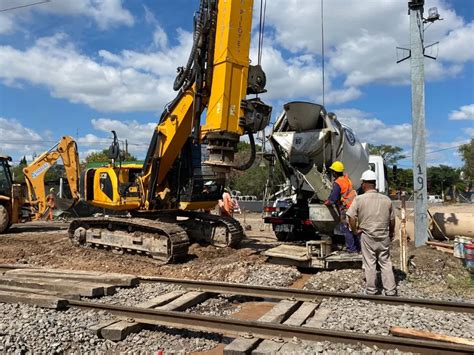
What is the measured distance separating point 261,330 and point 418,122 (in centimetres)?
719

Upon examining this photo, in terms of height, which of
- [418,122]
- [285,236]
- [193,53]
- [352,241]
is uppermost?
[193,53]

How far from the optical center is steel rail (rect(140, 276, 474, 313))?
5875 mm

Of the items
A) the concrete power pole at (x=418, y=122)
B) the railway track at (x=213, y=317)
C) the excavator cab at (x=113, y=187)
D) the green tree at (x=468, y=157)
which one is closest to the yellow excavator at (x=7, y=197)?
the excavator cab at (x=113, y=187)

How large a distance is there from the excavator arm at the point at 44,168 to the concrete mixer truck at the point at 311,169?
295 inches

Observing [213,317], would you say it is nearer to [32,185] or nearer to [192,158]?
[192,158]

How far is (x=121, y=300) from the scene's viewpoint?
6.57 metres

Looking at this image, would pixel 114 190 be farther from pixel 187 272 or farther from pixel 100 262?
pixel 187 272

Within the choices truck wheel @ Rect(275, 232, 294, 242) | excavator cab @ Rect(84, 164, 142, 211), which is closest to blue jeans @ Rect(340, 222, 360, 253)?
truck wheel @ Rect(275, 232, 294, 242)

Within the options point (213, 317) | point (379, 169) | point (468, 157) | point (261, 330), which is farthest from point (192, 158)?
point (468, 157)

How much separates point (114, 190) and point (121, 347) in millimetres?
6595

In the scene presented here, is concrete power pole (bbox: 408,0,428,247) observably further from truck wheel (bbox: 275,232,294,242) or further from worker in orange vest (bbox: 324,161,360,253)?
truck wheel (bbox: 275,232,294,242)

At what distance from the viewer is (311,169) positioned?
1038cm

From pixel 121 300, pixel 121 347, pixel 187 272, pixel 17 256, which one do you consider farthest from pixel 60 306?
pixel 17 256

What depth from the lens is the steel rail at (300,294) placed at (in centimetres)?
588
